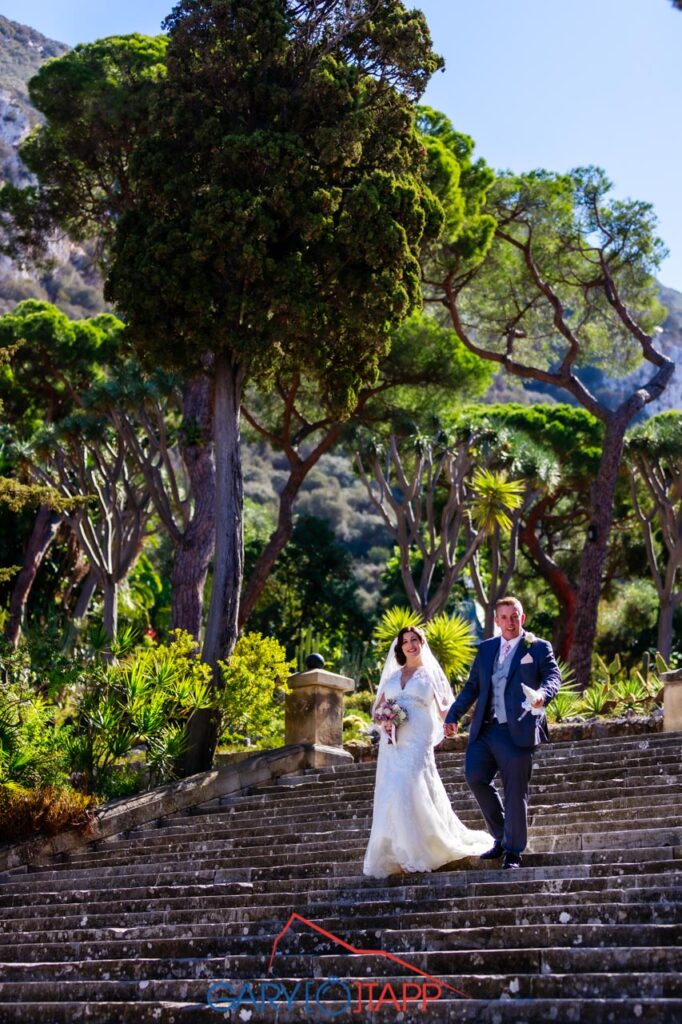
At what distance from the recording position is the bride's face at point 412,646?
341 inches

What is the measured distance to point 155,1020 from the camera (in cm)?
662

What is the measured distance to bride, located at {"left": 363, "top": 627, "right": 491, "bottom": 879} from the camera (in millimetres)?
8055

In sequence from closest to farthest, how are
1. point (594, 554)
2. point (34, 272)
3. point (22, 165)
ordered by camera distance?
1. point (594, 554)
2. point (34, 272)
3. point (22, 165)

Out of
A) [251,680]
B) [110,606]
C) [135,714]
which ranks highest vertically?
[110,606]

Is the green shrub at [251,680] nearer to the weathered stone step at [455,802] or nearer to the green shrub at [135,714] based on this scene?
the green shrub at [135,714]

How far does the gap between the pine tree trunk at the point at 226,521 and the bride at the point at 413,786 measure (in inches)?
270

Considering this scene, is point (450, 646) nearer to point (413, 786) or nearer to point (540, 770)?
point (540, 770)

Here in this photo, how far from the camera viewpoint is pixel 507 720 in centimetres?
803

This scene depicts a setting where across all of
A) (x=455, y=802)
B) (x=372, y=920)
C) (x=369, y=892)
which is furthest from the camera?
(x=455, y=802)

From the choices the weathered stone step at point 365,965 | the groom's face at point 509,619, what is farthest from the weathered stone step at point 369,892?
the groom's face at point 509,619

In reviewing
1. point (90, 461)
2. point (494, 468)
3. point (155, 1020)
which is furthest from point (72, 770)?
point (90, 461)

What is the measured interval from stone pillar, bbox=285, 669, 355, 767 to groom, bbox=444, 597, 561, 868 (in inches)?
223

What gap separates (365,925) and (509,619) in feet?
6.64

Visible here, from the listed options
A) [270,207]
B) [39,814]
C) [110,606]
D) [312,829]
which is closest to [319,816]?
[312,829]
